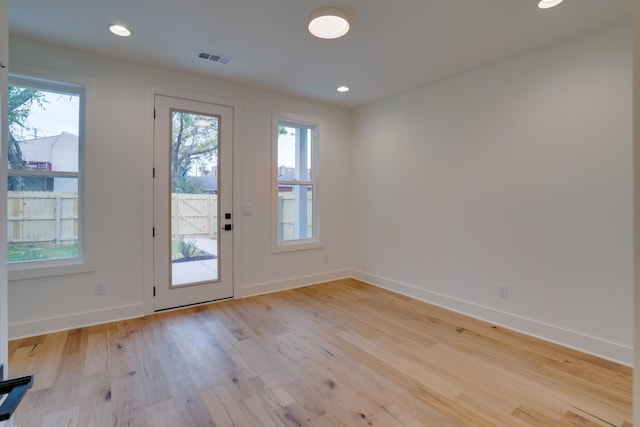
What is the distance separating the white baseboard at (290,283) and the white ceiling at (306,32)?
8.59 ft

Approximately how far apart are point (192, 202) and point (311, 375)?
237cm

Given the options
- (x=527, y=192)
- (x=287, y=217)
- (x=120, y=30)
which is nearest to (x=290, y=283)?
(x=287, y=217)

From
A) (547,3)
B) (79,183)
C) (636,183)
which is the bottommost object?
(636,183)

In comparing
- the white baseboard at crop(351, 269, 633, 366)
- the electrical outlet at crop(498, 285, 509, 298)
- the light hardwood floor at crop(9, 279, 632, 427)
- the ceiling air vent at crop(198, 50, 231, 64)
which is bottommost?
the light hardwood floor at crop(9, 279, 632, 427)

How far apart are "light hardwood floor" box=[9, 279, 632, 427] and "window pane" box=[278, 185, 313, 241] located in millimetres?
1472

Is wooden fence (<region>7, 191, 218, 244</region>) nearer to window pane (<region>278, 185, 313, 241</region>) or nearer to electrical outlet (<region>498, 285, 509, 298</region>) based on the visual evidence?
window pane (<region>278, 185, 313, 241</region>)

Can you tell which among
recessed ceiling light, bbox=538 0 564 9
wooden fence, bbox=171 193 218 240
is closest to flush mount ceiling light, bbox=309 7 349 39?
recessed ceiling light, bbox=538 0 564 9

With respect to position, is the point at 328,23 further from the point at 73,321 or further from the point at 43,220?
the point at 73,321

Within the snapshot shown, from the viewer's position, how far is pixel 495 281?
3199 millimetres

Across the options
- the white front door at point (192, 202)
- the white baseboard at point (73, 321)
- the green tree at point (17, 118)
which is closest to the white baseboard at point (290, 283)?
the white front door at point (192, 202)

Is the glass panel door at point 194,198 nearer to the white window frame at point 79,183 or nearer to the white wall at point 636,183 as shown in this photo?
the white window frame at point 79,183

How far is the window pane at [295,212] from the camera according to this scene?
4418 mm

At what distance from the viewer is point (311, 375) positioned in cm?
224

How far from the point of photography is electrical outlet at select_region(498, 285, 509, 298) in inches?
122
